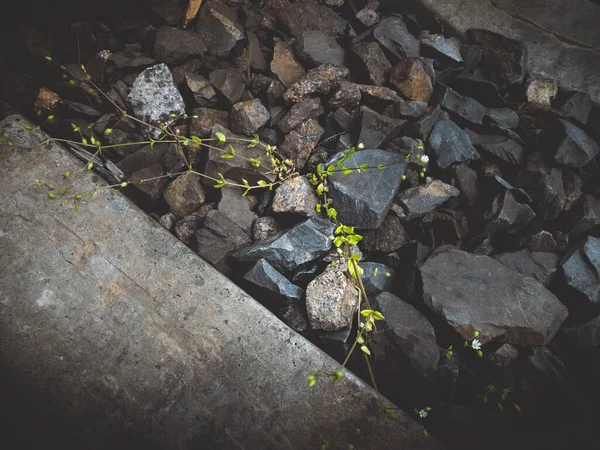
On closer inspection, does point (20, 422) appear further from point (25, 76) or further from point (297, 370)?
point (25, 76)

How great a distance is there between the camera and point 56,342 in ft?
5.37

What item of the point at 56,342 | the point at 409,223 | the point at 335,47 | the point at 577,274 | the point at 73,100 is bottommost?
the point at 56,342

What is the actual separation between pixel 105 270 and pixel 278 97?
4.81ft

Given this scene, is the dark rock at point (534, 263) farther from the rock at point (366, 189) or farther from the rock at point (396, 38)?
the rock at point (396, 38)

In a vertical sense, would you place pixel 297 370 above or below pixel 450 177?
below

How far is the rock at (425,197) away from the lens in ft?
7.14

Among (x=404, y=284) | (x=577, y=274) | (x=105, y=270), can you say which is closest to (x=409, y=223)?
(x=404, y=284)

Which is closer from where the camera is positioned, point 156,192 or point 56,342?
point 56,342

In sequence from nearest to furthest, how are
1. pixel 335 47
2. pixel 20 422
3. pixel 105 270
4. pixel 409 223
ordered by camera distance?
pixel 20 422, pixel 105 270, pixel 409 223, pixel 335 47

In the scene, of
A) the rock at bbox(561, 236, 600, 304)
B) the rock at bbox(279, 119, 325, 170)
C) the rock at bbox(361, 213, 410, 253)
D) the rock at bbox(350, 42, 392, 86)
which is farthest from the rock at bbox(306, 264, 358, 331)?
the rock at bbox(350, 42, 392, 86)

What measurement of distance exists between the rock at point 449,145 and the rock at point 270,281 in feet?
3.87

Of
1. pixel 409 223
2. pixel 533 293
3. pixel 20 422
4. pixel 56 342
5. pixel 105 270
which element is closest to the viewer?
pixel 20 422

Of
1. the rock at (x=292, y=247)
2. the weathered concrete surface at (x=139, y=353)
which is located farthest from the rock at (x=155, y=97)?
the rock at (x=292, y=247)

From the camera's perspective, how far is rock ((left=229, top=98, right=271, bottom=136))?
2.38m
